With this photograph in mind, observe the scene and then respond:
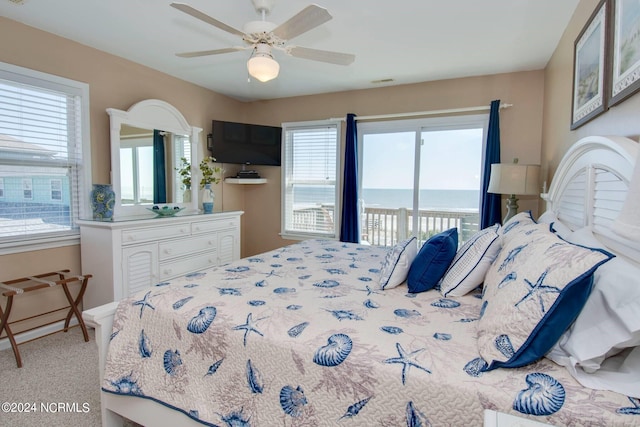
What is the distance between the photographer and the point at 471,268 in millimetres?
1725

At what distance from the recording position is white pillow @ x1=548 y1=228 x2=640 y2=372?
36.2 inches

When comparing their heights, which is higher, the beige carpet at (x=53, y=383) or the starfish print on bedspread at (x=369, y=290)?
the starfish print on bedspread at (x=369, y=290)

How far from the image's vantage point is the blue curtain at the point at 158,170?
11.9ft

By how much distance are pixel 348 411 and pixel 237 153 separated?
389cm

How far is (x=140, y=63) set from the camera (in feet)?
11.5

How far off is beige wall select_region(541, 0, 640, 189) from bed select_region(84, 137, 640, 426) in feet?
0.40

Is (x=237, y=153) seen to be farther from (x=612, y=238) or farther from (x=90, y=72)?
(x=612, y=238)

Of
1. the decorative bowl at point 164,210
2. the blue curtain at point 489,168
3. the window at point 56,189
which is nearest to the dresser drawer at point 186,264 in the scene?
the decorative bowl at point 164,210

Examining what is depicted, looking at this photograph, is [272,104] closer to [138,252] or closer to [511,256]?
[138,252]

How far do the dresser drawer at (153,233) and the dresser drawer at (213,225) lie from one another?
0.11 metres

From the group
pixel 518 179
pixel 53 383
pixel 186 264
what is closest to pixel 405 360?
pixel 53 383

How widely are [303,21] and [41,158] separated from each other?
2.48 m

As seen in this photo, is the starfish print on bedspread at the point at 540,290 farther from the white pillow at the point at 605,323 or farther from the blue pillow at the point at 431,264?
the blue pillow at the point at 431,264

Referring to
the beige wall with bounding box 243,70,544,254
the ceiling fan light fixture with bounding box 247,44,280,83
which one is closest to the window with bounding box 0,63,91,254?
the ceiling fan light fixture with bounding box 247,44,280,83
